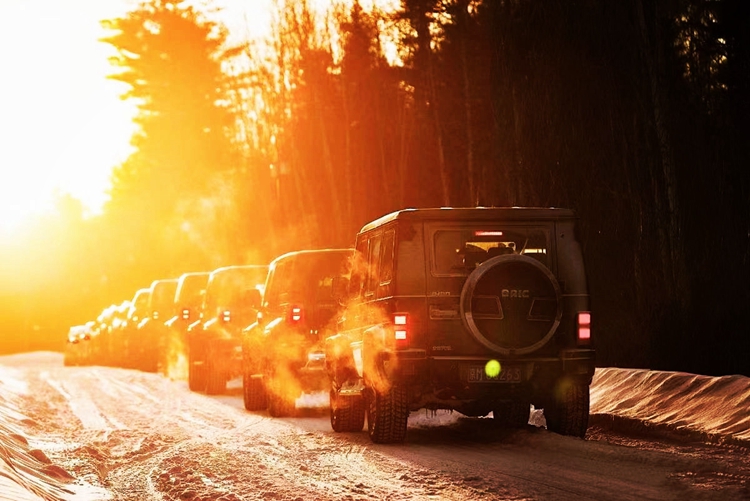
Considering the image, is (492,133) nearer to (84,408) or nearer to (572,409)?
(84,408)

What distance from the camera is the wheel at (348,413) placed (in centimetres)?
1538

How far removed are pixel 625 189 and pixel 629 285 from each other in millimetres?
1881

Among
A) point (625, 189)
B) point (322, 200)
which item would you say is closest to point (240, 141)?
point (322, 200)

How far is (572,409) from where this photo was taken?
13711 mm

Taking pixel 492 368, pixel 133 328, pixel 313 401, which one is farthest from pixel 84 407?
pixel 133 328

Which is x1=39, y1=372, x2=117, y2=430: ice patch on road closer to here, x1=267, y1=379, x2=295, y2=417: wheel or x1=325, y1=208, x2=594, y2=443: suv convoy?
x1=267, y1=379, x2=295, y2=417: wheel

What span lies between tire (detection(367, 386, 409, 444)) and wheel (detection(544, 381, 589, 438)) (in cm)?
158

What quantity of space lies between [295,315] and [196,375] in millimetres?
7686

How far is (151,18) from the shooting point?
71.6m

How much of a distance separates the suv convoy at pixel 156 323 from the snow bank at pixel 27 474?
16436mm

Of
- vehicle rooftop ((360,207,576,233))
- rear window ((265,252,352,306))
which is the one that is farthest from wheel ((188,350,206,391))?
vehicle rooftop ((360,207,576,233))

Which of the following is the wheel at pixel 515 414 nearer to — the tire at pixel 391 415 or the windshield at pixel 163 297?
the tire at pixel 391 415

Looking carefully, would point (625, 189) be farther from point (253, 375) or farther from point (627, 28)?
point (253, 375)

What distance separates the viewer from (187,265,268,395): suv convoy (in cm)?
2367
